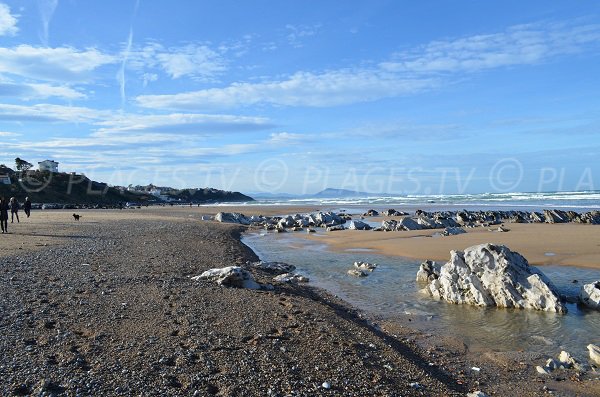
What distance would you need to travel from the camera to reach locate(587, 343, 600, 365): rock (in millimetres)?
7929

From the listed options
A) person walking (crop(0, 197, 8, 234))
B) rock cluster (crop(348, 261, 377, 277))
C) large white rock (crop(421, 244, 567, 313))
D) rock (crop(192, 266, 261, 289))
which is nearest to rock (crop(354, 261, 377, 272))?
rock cluster (crop(348, 261, 377, 277))

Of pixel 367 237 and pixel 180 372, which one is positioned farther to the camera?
pixel 367 237

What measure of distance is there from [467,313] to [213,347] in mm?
7229

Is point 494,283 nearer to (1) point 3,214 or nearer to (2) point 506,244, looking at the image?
(2) point 506,244

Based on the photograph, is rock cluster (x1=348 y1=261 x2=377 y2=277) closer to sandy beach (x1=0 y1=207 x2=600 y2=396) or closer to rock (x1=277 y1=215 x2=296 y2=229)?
sandy beach (x1=0 y1=207 x2=600 y2=396)

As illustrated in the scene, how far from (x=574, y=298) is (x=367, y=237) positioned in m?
17.5

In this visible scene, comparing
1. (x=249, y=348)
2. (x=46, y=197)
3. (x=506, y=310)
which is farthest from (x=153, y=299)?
(x=46, y=197)

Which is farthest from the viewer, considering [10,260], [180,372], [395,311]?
[10,260]

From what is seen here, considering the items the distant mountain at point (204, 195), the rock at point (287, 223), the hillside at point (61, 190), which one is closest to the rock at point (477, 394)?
the rock at point (287, 223)

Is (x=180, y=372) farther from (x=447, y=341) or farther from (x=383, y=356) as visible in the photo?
(x=447, y=341)

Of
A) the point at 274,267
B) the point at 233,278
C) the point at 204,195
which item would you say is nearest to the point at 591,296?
the point at 233,278

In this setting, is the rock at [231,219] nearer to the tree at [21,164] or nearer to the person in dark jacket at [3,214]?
Answer: the person in dark jacket at [3,214]

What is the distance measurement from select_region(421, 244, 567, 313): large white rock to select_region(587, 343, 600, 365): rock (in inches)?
114

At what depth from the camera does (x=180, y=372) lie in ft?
19.7
